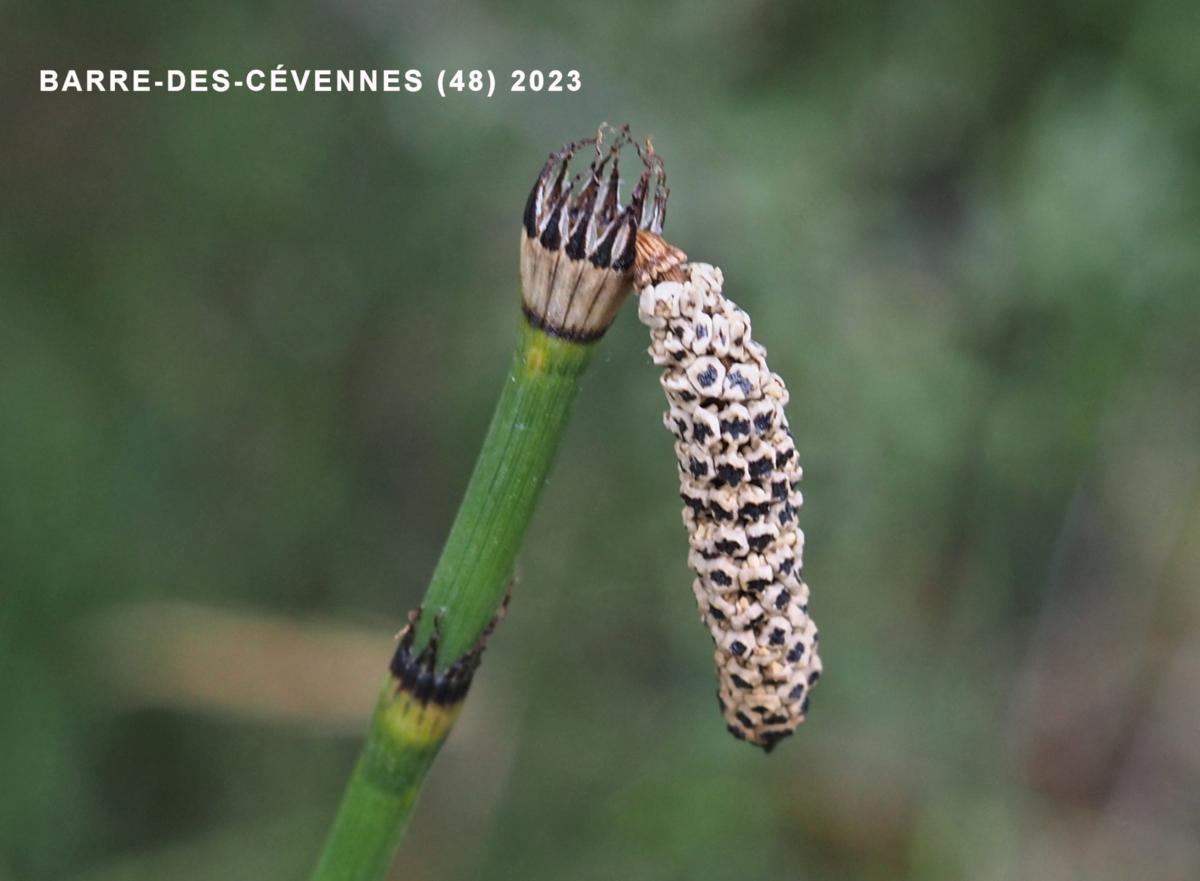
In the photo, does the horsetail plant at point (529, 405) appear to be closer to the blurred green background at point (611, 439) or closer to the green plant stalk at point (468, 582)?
the green plant stalk at point (468, 582)

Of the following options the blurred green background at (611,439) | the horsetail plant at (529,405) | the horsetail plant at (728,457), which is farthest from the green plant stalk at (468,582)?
the blurred green background at (611,439)

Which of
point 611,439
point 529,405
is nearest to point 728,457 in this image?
point 529,405

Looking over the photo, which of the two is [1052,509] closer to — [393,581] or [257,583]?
[393,581]

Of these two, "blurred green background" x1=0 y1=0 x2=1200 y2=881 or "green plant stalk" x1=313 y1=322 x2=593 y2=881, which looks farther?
"blurred green background" x1=0 y1=0 x2=1200 y2=881

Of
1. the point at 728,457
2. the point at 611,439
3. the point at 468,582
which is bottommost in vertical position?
the point at 468,582

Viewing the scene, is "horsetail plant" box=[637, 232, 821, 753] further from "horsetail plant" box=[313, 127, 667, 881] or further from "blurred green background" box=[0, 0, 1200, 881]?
"blurred green background" box=[0, 0, 1200, 881]

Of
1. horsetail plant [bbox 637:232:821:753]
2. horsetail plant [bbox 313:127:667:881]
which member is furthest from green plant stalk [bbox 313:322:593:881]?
horsetail plant [bbox 637:232:821:753]

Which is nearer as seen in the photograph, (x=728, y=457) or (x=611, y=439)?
(x=728, y=457)

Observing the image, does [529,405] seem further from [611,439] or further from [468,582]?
[611,439]
